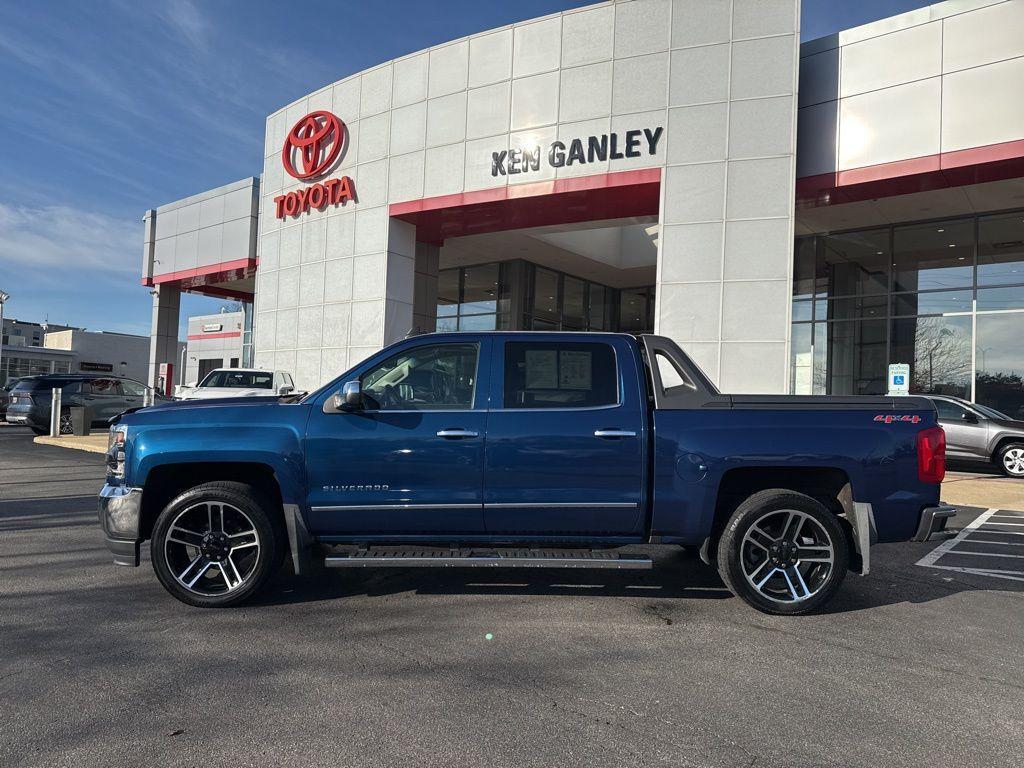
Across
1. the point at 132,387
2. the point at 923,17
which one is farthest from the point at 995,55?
the point at 132,387

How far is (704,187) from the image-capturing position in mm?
13398

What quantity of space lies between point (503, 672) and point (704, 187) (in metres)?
11.9

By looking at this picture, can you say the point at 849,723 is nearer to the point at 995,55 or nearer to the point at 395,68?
the point at 995,55

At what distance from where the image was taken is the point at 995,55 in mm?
11867

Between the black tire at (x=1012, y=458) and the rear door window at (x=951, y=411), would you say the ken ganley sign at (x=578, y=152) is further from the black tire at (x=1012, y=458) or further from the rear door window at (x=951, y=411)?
the black tire at (x=1012, y=458)

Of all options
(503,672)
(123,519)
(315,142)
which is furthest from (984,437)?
(315,142)

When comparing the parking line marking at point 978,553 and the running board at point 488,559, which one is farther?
the parking line marking at point 978,553

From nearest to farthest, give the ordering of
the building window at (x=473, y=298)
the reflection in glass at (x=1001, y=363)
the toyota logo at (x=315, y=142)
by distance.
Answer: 1. the reflection in glass at (x=1001, y=363)
2. the toyota logo at (x=315, y=142)
3. the building window at (x=473, y=298)

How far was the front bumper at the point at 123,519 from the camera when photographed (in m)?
4.47

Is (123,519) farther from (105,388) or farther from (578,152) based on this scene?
(105,388)

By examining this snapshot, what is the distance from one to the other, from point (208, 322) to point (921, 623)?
4359 centimetres

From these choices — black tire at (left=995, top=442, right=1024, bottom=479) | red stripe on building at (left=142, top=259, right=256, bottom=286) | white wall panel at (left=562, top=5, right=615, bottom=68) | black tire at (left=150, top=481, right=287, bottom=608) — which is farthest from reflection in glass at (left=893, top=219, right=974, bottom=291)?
red stripe on building at (left=142, top=259, right=256, bottom=286)

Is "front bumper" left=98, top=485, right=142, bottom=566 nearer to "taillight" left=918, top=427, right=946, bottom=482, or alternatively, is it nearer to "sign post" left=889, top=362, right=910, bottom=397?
"taillight" left=918, top=427, right=946, bottom=482

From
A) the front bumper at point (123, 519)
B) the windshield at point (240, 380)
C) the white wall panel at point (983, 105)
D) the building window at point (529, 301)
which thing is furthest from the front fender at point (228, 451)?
the building window at point (529, 301)
